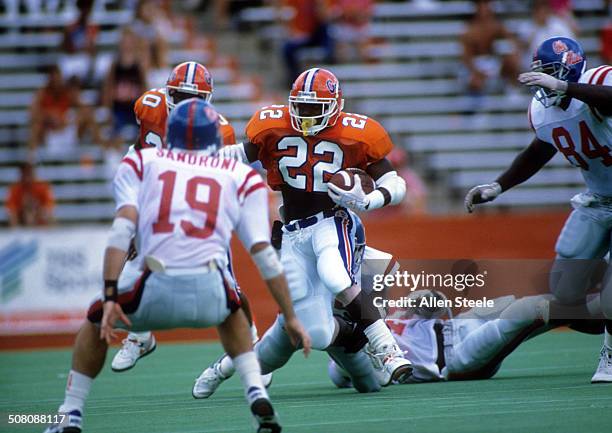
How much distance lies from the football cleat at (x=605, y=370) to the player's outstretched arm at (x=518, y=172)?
4.64ft

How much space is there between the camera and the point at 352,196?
22.2 feet

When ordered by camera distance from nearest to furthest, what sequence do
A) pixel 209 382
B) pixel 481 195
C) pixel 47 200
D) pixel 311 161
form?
pixel 209 382
pixel 311 161
pixel 481 195
pixel 47 200

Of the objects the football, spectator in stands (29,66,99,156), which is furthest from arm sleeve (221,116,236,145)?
spectator in stands (29,66,99,156)

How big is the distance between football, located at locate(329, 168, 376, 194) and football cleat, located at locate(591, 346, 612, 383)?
5.77 ft

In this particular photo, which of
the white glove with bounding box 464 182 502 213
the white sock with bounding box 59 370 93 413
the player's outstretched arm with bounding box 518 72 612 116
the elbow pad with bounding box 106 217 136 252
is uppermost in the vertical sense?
the player's outstretched arm with bounding box 518 72 612 116

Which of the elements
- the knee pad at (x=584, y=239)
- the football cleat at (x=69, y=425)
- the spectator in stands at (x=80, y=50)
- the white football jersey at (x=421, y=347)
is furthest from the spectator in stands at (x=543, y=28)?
the football cleat at (x=69, y=425)

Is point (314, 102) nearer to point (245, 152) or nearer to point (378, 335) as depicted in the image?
point (245, 152)

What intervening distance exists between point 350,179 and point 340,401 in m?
1.34

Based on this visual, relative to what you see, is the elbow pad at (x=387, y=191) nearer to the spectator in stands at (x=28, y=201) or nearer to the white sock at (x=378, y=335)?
the white sock at (x=378, y=335)

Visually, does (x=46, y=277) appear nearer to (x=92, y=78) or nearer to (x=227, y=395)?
(x=92, y=78)

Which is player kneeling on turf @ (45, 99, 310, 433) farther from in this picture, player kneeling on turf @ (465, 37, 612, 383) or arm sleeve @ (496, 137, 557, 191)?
arm sleeve @ (496, 137, 557, 191)

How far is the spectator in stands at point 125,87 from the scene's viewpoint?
13.6 meters

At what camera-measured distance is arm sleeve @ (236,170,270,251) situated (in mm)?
4984

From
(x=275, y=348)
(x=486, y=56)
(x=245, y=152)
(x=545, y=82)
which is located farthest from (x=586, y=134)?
(x=486, y=56)
